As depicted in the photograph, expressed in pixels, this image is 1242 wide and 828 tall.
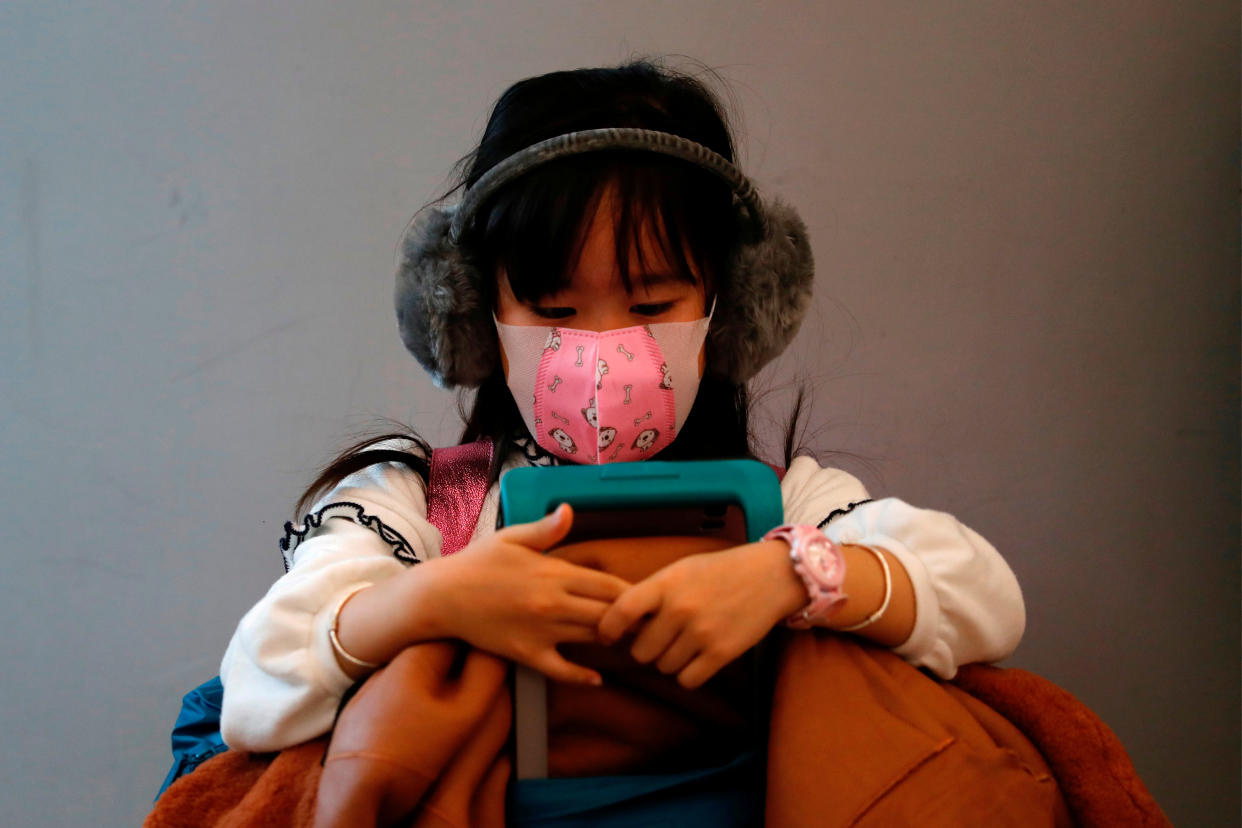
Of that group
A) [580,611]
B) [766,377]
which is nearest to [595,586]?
[580,611]

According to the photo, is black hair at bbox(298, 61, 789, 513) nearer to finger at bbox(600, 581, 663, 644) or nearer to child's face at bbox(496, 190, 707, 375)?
child's face at bbox(496, 190, 707, 375)

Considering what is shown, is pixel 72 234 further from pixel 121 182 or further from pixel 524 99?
pixel 524 99

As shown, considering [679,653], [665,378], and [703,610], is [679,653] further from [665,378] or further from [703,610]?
[665,378]

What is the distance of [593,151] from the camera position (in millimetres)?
849

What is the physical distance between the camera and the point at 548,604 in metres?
0.61

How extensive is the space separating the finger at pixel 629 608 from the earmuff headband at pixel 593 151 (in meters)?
0.41

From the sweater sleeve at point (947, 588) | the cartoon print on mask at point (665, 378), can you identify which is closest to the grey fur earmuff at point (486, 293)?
the cartoon print on mask at point (665, 378)

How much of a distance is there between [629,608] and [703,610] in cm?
5

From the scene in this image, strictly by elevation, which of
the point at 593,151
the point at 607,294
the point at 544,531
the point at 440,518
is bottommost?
the point at 440,518

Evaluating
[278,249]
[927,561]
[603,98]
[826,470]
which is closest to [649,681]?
[927,561]

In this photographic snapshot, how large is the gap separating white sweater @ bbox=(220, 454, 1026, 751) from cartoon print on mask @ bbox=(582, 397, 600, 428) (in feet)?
0.63

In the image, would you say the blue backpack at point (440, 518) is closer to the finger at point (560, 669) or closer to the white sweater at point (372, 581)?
the white sweater at point (372, 581)

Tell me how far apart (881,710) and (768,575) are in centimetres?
12

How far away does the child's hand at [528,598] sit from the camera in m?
0.61
